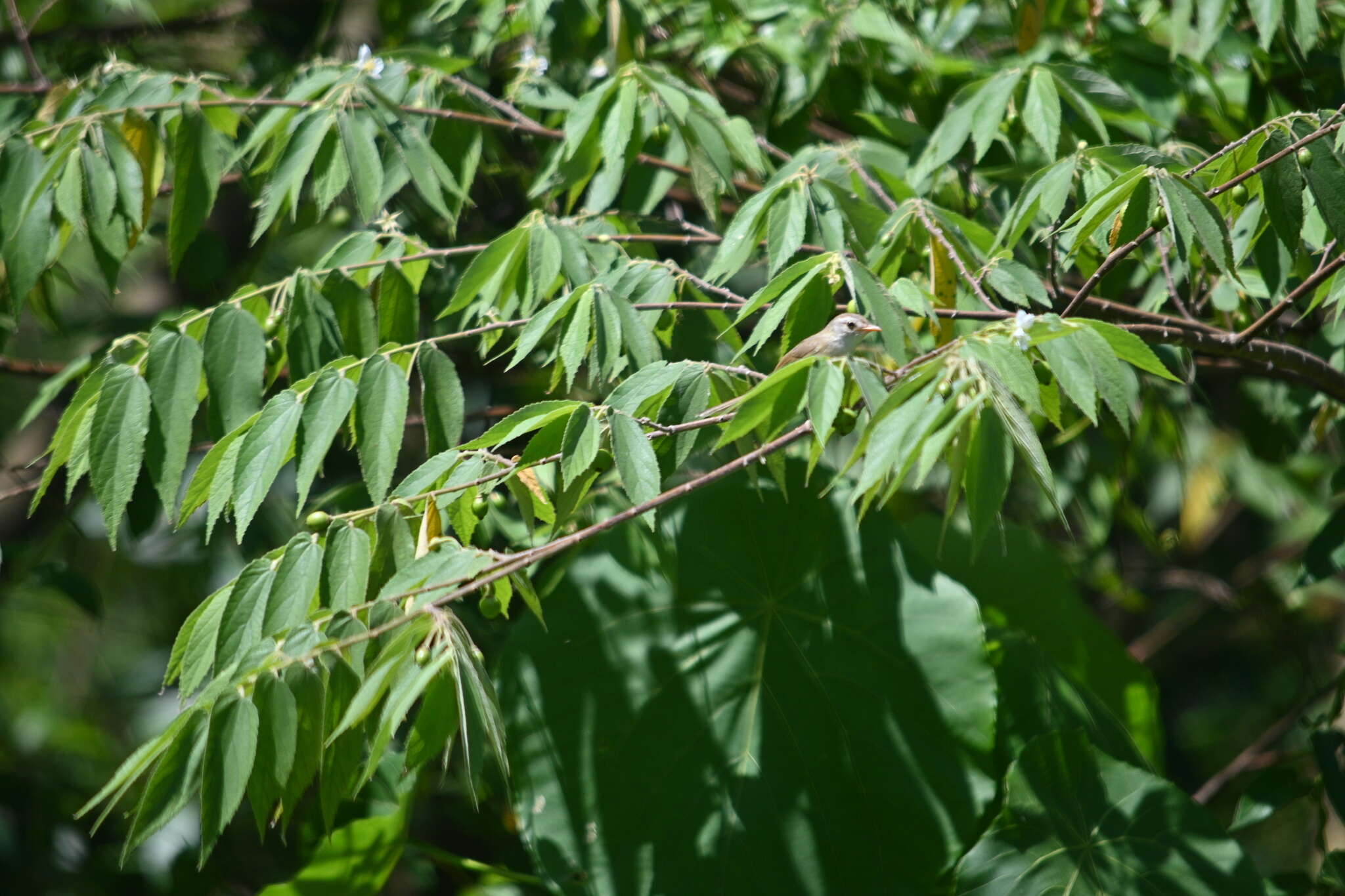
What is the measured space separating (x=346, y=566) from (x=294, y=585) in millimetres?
56

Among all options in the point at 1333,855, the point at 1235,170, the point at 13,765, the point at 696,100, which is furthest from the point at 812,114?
the point at 13,765

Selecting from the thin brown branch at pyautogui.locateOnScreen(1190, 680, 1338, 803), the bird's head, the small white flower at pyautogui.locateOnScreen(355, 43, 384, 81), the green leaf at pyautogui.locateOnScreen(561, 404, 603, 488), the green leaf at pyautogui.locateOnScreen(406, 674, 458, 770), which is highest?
the small white flower at pyautogui.locateOnScreen(355, 43, 384, 81)

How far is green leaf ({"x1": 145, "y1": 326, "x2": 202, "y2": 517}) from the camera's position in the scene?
1309mm

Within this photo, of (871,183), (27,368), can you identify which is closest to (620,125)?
(871,183)

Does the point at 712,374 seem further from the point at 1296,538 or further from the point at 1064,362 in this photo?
the point at 1296,538

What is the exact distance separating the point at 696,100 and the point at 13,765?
9.10 feet

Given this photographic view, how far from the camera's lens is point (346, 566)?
44.4 inches

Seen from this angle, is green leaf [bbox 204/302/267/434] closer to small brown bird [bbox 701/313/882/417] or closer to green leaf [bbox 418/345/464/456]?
green leaf [bbox 418/345/464/456]

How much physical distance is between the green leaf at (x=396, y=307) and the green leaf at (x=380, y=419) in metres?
0.26

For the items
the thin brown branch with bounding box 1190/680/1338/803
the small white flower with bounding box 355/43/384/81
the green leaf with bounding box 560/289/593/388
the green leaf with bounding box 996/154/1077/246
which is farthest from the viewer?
the thin brown branch with bounding box 1190/680/1338/803

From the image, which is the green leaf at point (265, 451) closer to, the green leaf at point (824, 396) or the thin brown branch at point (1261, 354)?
the green leaf at point (824, 396)

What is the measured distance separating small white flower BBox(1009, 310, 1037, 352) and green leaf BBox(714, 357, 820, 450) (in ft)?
0.60

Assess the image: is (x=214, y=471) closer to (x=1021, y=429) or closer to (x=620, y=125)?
(x=620, y=125)

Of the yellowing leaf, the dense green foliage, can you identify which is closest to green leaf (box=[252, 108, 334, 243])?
the dense green foliage
